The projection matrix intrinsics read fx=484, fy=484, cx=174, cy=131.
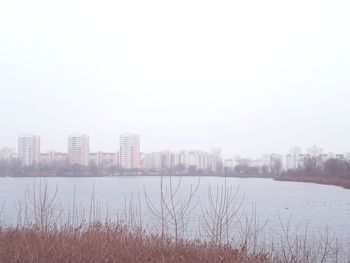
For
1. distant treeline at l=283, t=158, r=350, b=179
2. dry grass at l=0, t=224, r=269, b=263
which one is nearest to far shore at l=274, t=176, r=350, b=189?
distant treeline at l=283, t=158, r=350, b=179

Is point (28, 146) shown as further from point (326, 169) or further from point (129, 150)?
point (129, 150)

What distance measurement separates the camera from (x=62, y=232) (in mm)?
7938

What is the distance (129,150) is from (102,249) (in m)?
95.1

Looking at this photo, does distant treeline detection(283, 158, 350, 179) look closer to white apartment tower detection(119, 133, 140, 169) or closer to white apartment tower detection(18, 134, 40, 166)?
white apartment tower detection(119, 133, 140, 169)

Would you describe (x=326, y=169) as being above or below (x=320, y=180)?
above

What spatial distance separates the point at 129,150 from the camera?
101000 mm

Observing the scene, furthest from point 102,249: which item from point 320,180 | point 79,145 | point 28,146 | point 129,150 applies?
point 129,150

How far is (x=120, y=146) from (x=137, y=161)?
809cm

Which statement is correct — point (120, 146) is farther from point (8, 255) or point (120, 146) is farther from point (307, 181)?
point (8, 255)

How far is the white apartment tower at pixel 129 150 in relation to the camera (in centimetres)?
9612

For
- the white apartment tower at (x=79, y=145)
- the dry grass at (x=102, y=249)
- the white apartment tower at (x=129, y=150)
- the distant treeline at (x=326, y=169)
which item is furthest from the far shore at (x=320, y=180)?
the dry grass at (x=102, y=249)

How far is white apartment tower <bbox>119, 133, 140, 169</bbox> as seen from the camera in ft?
315

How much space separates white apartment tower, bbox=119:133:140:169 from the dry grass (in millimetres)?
86436

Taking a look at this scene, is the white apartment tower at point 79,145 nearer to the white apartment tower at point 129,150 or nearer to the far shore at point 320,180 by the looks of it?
the white apartment tower at point 129,150
